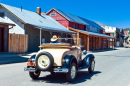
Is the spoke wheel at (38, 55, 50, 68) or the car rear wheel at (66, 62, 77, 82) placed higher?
the spoke wheel at (38, 55, 50, 68)

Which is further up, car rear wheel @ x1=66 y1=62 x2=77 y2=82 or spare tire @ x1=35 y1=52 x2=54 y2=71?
spare tire @ x1=35 y1=52 x2=54 y2=71

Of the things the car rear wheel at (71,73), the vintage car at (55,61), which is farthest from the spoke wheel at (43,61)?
the car rear wheel at (71,73)

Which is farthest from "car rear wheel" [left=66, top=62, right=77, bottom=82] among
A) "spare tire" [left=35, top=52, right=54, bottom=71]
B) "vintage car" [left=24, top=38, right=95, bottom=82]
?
"spare tire" [left=35, top=52, right=54, bottom=71]

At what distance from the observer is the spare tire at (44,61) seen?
22.0 ft

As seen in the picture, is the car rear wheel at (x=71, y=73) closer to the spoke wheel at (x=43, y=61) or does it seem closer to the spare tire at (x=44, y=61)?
the spare tire at (x=44, y=61)

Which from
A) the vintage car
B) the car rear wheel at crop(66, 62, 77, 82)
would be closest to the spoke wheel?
the vintage car

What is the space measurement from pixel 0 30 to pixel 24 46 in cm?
310

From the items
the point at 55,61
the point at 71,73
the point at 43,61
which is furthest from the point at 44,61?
the point at 71,73

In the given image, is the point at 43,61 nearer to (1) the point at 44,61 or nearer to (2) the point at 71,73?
(1) the point at 44,61

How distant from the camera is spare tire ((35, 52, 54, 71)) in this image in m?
6.71

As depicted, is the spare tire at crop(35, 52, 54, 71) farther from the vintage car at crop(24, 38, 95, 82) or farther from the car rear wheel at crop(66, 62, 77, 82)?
the car rear wheel at crop(66, 62, 77, 82)

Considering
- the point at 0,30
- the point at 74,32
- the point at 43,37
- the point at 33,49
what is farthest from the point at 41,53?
the point at 74,32

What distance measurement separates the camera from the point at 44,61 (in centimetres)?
680

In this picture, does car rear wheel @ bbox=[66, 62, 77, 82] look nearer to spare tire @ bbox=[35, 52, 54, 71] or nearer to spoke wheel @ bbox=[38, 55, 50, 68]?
spare tire @ bbox=[35, 52, 54, 71]
